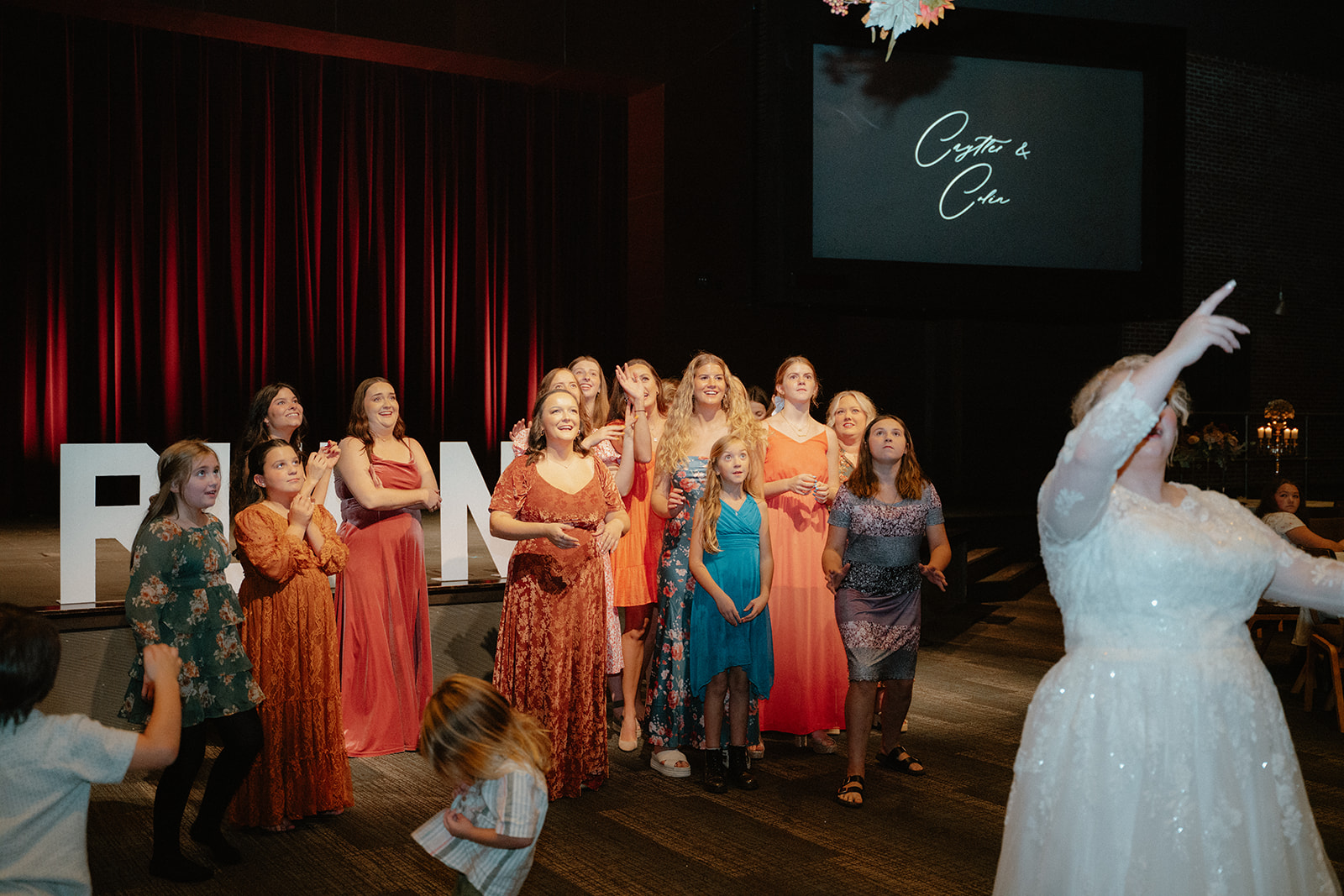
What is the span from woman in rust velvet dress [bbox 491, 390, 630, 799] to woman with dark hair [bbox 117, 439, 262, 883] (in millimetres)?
1010

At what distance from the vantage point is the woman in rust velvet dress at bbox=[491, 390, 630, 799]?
13.6ft

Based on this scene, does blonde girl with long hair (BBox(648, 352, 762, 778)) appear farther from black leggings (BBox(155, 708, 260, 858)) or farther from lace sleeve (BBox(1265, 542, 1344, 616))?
lace sleeve (BBox(1265, 542, 1344, 616))

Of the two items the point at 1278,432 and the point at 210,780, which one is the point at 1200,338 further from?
the point at 1278,432

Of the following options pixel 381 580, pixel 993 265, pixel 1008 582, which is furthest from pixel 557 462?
pixel 993 265

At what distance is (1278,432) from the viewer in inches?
494

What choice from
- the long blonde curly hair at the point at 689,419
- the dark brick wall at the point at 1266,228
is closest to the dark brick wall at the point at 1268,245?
the dark brick wall at the point at 1266,228

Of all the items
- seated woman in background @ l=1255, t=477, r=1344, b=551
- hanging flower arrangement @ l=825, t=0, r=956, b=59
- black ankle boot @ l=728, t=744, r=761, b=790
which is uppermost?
hanging flower arrangement @ l=825, t=0, r=956, b=59

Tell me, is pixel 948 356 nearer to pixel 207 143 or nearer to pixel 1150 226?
pixel 1150 226

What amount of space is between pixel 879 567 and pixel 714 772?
3.39ft

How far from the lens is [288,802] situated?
3887mm

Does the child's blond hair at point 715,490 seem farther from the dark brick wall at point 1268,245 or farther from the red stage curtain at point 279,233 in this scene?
the dark brick wall at point 1268,245

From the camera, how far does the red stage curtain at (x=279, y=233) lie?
26.9 feet

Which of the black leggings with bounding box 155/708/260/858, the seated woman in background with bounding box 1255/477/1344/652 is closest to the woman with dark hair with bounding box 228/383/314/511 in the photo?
the black leggings with bounding box 155/708/260/858

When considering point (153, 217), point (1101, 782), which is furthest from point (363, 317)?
point (1101, 782)
